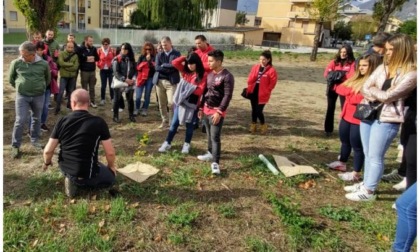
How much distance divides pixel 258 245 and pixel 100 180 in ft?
6.45

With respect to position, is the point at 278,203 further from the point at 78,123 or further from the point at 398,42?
the point at 78,123

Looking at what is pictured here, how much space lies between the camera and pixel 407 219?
2682 mm

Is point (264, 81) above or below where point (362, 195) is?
above

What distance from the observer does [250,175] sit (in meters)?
4.95

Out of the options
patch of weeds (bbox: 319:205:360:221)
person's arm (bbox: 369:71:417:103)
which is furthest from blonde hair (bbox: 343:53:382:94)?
patch of weeds (bbox: 319:205:360:221)

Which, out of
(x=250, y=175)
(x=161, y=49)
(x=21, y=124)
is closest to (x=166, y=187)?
(x=250, y=175)

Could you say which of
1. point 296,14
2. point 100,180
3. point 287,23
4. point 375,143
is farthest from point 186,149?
point 287,23

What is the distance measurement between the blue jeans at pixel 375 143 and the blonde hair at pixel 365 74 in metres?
0.69

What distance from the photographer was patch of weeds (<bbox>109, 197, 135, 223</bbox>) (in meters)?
3.61

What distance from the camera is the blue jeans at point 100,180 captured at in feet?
12.7

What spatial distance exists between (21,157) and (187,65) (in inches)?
117

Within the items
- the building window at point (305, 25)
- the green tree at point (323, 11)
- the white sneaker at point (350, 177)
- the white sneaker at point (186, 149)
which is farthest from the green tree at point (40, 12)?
the building window at point (305, 25)

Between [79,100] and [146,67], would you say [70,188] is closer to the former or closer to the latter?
[79,100]

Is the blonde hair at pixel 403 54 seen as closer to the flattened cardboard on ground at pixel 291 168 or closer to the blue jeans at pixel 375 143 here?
the blue jeans at pixel 375 143
